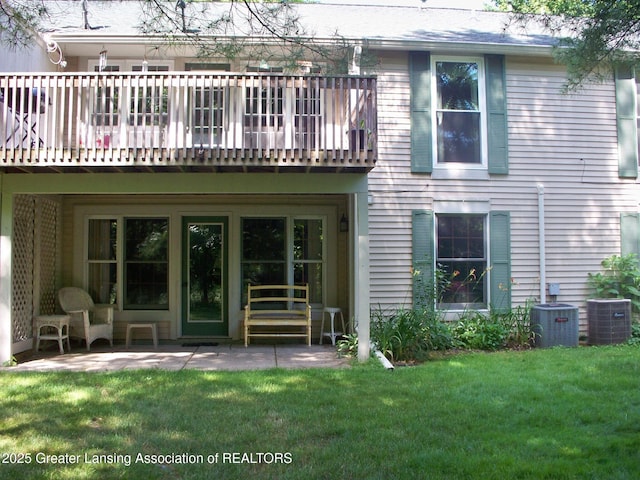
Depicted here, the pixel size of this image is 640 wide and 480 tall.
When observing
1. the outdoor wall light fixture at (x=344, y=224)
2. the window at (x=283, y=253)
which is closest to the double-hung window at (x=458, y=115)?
the outdoor wall light fixture at (x=344, y=224)

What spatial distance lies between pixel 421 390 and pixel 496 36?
22.4 ft

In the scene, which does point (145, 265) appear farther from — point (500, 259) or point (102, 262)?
point (500, 259)

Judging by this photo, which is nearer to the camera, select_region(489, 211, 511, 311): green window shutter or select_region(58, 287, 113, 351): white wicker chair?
select_region(58, 287, 113, 351): white wicker chair

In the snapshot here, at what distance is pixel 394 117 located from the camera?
9039mm

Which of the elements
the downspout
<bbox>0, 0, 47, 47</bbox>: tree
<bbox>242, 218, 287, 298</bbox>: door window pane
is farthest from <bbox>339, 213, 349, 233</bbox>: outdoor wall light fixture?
<bbox>0, 0, 47, 47</bbox>: tree

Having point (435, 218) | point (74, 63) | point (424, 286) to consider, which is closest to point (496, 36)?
point (435, 218)

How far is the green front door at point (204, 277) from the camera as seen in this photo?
376 inches

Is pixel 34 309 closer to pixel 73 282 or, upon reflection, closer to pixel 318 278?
pixel 73 282

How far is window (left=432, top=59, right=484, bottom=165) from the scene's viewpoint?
9.17 m

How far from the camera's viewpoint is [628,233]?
9.37 metres

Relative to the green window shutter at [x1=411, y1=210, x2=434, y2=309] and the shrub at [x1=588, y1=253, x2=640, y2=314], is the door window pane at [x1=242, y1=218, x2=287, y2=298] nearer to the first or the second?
the green window shutter at [x1=411, y1=210, x2=434, y2=309]

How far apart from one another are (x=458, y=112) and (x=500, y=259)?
2592mm

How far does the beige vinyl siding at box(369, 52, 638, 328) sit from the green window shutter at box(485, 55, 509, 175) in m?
0.14

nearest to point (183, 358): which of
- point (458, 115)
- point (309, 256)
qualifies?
point (309, 256)
